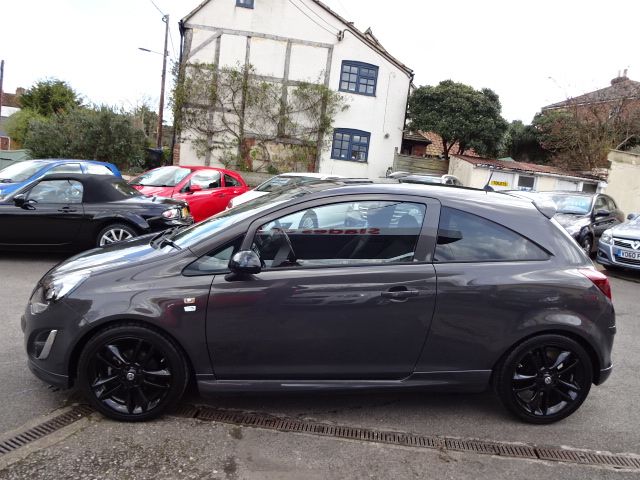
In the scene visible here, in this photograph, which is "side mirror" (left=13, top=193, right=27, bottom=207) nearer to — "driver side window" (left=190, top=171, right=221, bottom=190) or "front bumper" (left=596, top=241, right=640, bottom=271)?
"driver side window" (left=190, top=171, right=221, bottom=190)

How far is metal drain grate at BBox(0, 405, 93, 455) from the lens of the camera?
3.09 meters

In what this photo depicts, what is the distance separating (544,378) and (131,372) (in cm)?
276

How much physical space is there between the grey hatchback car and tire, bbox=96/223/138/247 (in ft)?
14.7

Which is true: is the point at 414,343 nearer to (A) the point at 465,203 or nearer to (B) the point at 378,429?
(B) the point at 378,429

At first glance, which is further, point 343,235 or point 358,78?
point 358,78

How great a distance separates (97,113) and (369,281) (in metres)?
23.7

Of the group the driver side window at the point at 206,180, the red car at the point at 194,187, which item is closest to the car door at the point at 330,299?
the red car at the point at 194,187

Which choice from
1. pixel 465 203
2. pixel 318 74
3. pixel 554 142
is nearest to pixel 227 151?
pixel 318 74

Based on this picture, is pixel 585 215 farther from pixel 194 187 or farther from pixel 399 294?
pixel 399 294

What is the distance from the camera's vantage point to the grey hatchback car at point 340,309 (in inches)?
130

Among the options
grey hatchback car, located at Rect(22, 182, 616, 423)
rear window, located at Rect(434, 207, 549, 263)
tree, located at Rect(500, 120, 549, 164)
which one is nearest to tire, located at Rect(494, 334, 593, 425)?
grey hatchback car, located at Rect(22, 182, 616, 423)

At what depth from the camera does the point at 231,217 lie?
148 inches

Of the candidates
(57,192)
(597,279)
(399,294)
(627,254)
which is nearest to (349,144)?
(627,254)

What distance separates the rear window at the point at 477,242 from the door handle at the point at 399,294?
32 cm
